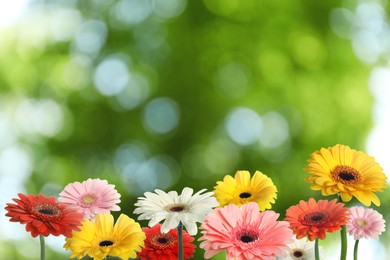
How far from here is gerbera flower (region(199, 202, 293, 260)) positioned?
0.79 meters

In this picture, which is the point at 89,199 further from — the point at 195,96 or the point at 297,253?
the point at 195,96

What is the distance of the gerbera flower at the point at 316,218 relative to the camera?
A: 0.84m

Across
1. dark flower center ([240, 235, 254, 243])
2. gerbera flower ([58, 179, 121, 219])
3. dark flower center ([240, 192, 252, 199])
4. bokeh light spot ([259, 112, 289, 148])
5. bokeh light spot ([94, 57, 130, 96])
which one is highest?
bokeh light spot ([94, 57, 130, 96])

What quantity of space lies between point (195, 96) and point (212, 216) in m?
4.32

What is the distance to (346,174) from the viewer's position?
2.96 ft

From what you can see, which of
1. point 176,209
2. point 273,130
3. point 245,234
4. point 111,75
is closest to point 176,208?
point 176,209

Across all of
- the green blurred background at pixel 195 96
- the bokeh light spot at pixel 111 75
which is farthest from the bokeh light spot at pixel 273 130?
the bokeh light spot at pixel 111 75

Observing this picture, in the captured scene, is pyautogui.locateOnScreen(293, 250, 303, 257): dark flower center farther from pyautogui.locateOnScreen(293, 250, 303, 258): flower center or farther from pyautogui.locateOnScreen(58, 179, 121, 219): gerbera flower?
pyautogui.locateOnScreen(58, 179, 121, 219): gerbera flower

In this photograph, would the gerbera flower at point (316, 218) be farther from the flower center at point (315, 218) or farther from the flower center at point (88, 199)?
the flower center at point (88, 199)

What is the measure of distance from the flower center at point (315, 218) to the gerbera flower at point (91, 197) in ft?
0.79

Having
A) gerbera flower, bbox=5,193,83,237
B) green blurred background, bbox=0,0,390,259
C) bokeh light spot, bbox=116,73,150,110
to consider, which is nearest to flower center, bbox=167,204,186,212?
gerbera flower, bbox=5,193,83,237

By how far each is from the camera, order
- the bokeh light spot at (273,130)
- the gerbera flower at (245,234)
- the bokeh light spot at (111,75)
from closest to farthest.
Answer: the gerbera flower at (245,234), the bokeh light spot at (273,130), the bokeh light spot at (111,75)

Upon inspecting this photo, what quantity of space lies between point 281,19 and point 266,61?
342 mm

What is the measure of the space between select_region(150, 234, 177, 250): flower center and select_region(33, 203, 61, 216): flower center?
13cm
